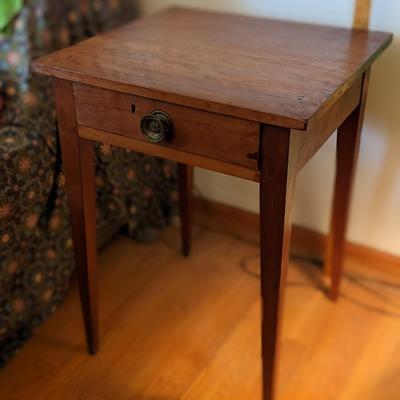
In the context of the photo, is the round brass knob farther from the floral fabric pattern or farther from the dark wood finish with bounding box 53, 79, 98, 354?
the floral fabric pattern

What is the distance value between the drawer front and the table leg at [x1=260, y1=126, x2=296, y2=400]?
27 mm

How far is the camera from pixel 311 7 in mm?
1366

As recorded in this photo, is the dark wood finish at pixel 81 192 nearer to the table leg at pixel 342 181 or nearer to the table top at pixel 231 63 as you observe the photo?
the table top at pixel 231 63

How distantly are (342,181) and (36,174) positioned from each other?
27.9 inches

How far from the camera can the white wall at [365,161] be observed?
1.34m

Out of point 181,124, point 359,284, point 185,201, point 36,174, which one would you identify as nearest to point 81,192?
point 36,174

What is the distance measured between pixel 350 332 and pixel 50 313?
2.52 ft

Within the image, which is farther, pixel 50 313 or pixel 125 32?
pixel 50 313

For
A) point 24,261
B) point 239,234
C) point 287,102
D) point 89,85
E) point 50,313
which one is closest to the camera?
point 287,102

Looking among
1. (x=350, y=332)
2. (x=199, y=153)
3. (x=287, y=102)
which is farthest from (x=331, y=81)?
(x=350, y=332)

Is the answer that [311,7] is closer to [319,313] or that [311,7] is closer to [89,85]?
[89,85]

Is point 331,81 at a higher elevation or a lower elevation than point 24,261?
higher

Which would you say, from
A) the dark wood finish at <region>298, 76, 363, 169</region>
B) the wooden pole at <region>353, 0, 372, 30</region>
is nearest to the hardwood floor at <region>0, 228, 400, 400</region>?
the dark wood finish at <region>298, 76, 363, 169</region>

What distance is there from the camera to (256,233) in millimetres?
1749
